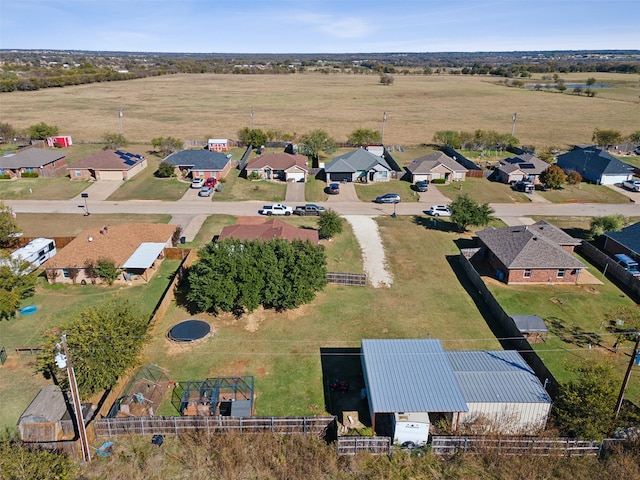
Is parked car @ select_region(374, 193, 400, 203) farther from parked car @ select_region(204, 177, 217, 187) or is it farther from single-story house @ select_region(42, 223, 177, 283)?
single-story house @ select_region(42, 223, 177, 283)

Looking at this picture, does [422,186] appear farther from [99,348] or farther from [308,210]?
[99,348]

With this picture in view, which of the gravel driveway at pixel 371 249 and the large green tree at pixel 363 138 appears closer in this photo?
the gravel driveway at pixel 371 249

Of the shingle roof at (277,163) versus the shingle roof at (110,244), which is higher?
the shingle roof at (277,163)

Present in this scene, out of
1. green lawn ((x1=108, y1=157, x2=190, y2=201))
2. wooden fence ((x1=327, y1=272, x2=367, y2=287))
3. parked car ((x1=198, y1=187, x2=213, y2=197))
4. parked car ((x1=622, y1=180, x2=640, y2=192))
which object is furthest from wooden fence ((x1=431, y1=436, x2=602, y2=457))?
parked car ((x1=622, y1=180, x2=640, y2=192))

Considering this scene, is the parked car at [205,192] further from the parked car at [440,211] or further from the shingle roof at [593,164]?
the shingle roof at [593,164]

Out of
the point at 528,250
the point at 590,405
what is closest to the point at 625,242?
the point at 528,250

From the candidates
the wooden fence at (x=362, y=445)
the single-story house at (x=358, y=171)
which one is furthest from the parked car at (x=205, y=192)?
the wooden fence at (x=362, y=445)
